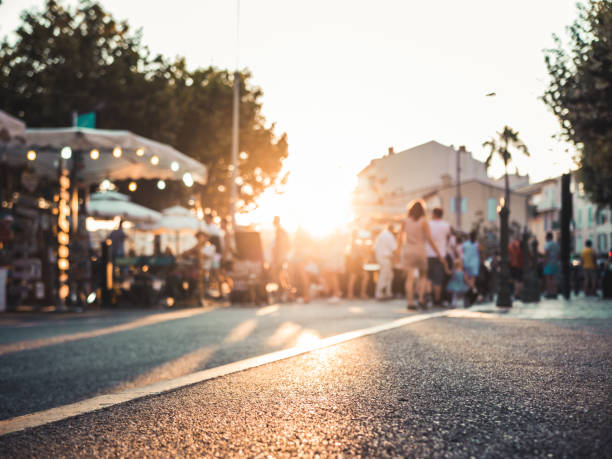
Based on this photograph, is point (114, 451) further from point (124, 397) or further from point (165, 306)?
point (165, 306)

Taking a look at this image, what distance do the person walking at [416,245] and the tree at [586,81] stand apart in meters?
4.21

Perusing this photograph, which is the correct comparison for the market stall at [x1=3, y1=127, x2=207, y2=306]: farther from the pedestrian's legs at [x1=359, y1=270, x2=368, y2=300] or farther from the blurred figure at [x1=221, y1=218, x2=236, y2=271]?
the pedestrian's legs at [x1=359, y1=270, x2=368, y2=300]

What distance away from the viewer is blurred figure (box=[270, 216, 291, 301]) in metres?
17.8

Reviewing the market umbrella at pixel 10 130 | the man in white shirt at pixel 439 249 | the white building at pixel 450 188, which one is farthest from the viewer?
the white building at pixel 450 188

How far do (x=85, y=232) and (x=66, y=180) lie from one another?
47.9 inches

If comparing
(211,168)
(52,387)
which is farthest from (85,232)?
(211,168)

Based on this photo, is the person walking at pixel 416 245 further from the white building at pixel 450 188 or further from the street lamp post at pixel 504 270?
the white building at pixel 450 188

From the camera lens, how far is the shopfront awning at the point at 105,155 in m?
13.9

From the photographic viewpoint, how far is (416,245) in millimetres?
13375

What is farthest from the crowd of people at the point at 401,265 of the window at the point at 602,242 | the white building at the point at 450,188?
the window at the point at 602,242

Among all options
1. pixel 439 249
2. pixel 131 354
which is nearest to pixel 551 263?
pixel 439 249

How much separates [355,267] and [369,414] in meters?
16.4

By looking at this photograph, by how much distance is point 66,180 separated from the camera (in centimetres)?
1491

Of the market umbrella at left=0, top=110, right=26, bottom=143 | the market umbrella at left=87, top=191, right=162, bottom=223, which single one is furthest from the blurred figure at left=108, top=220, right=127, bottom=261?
the market umbrella at left=0, top=110, right=26, bottom=143
